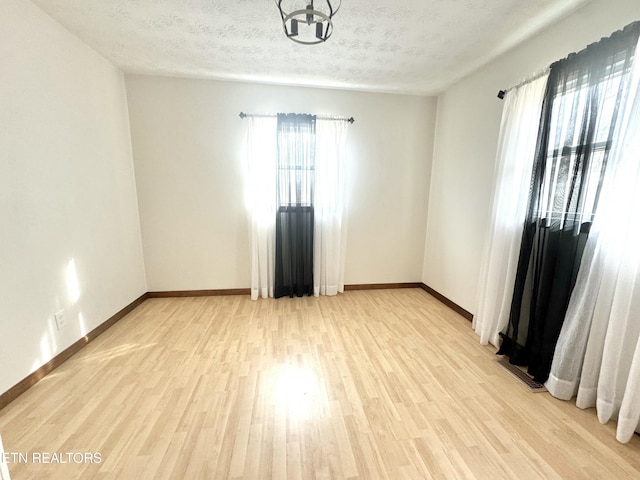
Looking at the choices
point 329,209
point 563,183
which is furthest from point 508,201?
point 329,209

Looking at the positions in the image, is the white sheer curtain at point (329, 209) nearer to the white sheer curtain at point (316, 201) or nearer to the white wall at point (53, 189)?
the white sheer curtain at point (316, 201)

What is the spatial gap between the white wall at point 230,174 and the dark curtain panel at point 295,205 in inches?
11.6

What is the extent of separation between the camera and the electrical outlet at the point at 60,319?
1.84 m

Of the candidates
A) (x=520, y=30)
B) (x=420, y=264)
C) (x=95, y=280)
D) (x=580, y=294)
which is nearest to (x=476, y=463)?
(x=580, y=294)

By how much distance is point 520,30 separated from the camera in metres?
1.85

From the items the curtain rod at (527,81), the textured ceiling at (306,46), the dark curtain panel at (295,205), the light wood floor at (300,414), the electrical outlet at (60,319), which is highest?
the textured ceiling at (306,46)

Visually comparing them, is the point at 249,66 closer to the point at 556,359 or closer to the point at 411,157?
the point at 411,157

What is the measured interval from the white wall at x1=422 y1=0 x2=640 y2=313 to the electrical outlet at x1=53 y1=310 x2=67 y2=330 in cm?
359

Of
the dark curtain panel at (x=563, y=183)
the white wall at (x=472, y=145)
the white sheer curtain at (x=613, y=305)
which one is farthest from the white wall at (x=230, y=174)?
the white sheer curtain at (x=613, y=305)

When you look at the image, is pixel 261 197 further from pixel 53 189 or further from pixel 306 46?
pixel 53 189

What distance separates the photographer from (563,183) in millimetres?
1638

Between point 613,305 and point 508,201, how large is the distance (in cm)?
95

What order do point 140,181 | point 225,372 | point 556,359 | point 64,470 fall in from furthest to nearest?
point 140,181 < point 225,372 < point 556,359 < point 64,470

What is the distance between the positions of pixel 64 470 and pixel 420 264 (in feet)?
11.8
